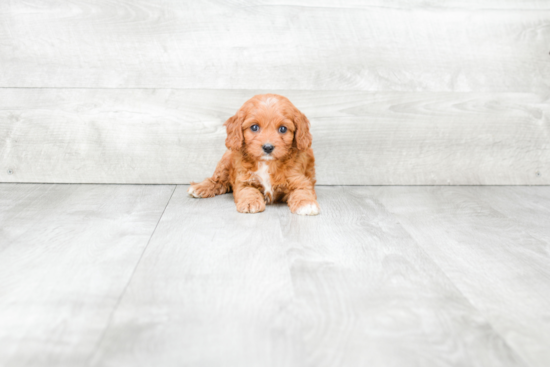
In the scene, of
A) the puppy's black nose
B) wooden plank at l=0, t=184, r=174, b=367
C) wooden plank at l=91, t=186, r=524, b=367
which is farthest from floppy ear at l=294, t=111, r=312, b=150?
wooden plank at l=0, t=184, r=174, b=367

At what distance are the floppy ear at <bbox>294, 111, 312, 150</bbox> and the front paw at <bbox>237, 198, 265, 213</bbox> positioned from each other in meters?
0.29

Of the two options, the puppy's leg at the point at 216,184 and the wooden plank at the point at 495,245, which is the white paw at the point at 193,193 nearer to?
the puppy's leg at the point at 216,184

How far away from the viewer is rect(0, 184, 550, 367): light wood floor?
0.97 metres

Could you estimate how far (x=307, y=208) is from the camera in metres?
1.88

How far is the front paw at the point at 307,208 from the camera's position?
187 centimetres

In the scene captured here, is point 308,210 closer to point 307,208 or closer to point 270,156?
point 307,208

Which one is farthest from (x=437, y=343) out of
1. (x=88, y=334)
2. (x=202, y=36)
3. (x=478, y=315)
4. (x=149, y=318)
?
(x=202, y=36)

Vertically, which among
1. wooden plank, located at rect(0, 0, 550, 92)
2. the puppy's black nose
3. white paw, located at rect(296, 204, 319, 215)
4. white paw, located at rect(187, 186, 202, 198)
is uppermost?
wooden plank, located at rect(0, 0, 550, 92)

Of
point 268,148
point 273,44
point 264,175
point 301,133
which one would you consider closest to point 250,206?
point 264,175

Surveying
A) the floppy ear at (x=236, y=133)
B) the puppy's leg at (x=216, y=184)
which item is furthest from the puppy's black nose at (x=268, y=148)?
the puppy's leg at (x=216, y=184)

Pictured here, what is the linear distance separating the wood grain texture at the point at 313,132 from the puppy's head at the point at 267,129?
494 millimetres

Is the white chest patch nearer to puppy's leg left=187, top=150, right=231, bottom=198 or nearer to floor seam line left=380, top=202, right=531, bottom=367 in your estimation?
puppy's leg left=187, top=150, right=231, bottom=198

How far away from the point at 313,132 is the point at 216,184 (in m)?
0.58

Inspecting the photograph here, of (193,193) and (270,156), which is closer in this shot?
(270,156)
